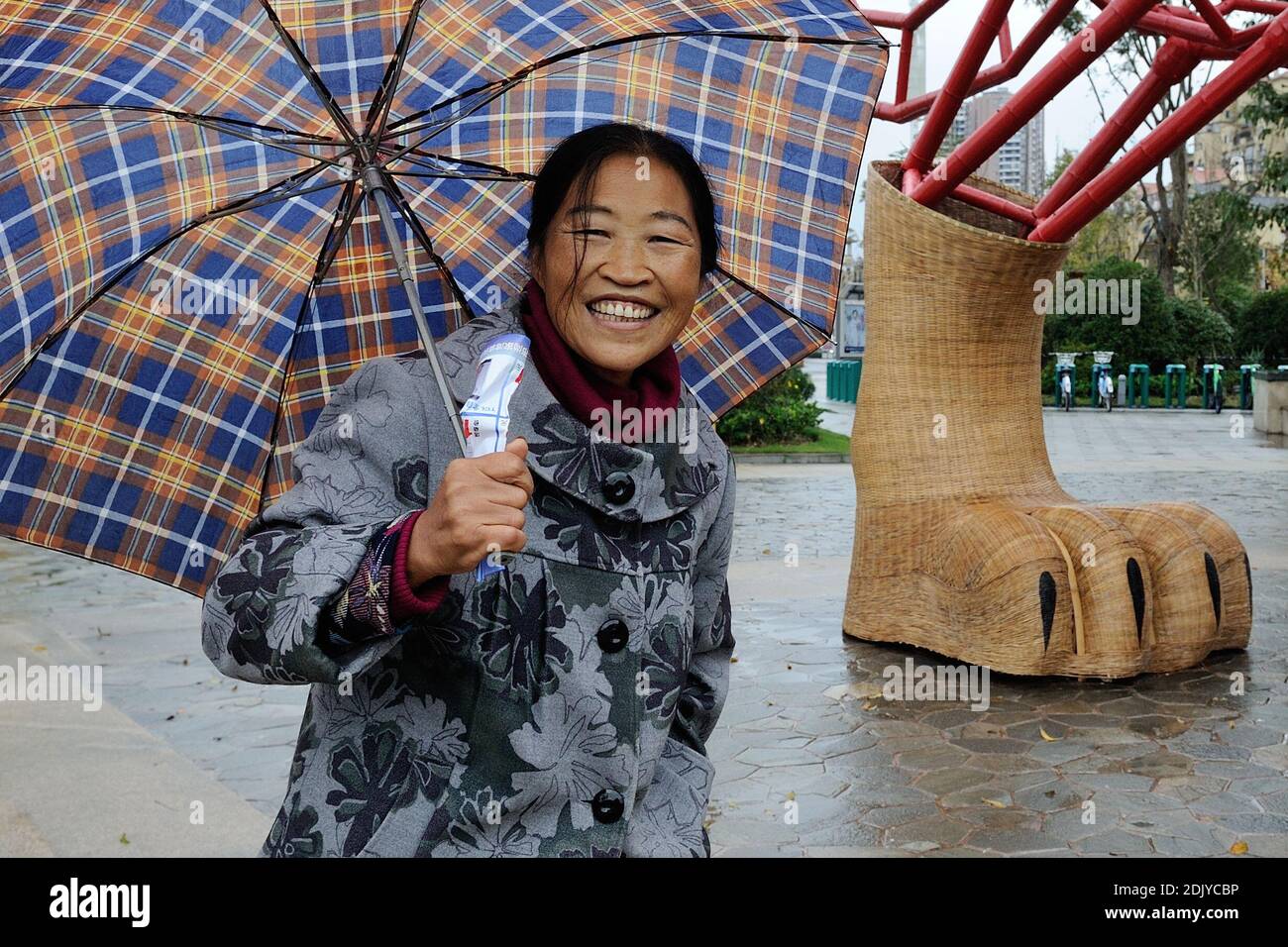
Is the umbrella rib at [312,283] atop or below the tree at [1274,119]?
below

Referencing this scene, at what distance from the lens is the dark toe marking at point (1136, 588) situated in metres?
6.30

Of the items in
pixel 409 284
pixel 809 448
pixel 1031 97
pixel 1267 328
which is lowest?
pixel 809 448

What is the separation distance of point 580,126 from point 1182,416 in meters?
28.3

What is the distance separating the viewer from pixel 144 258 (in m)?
2.27

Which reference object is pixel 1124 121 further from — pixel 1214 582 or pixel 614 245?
pixel 614 245

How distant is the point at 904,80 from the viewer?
32.5ft

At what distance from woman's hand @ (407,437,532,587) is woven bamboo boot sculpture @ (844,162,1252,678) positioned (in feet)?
16.7

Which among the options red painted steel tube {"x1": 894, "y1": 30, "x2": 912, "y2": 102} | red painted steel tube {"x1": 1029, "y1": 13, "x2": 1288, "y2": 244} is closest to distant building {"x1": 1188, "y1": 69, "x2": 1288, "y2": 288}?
red painted steel tube {"x1": 894, "y1": 30, "x2": 912, "y2": 102}

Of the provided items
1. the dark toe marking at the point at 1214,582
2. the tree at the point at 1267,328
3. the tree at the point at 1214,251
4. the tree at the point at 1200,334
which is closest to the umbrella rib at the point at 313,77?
the dark toe marking at the point at 1214,582

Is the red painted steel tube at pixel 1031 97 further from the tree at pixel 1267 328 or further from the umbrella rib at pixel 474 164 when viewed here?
the tree at pixel 1267 328

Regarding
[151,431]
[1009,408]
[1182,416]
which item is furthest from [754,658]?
[1182,416]

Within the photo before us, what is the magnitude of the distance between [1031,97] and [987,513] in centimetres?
203

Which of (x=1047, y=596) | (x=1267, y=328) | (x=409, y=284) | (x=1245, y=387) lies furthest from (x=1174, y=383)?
(x=409, y=284)

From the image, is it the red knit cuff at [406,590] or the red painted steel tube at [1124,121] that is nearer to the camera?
the red knit cuff at [406,590]
